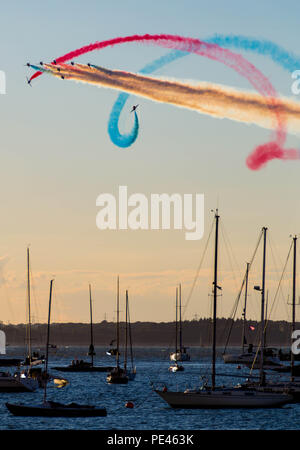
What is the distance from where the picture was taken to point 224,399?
313 ft

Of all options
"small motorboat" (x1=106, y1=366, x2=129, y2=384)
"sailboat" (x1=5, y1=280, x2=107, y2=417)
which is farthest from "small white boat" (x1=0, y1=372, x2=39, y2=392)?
"sailboat" (x1=5, y1=280, x2=107, y2=417)

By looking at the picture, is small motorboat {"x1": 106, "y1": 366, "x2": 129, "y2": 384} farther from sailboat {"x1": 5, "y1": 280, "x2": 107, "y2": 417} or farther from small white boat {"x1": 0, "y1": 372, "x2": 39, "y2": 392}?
sailboat {"x1": 5, "y1": 280, "x2": 107, "y2": 417}

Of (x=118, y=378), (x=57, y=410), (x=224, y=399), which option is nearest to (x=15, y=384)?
(x=118, y=378)

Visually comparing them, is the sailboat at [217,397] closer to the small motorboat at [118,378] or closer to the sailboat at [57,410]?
the sailboat at [57,410]

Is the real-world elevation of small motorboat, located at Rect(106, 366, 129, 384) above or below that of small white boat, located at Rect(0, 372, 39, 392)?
below

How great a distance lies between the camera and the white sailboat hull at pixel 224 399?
95.2m

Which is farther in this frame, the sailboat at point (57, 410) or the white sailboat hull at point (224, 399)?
the white sailboat hull at point (224, 399)

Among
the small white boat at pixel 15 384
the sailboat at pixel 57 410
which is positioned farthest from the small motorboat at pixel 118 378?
the sailboat at pixel 57 410

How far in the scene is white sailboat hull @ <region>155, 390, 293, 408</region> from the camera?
312 ft

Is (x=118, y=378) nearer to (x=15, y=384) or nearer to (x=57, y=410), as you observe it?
(x=15, y=384)

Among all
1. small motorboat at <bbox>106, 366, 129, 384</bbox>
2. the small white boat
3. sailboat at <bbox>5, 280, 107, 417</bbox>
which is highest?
sailboat at <bbox>5, 280, 107, 417</bbox>
